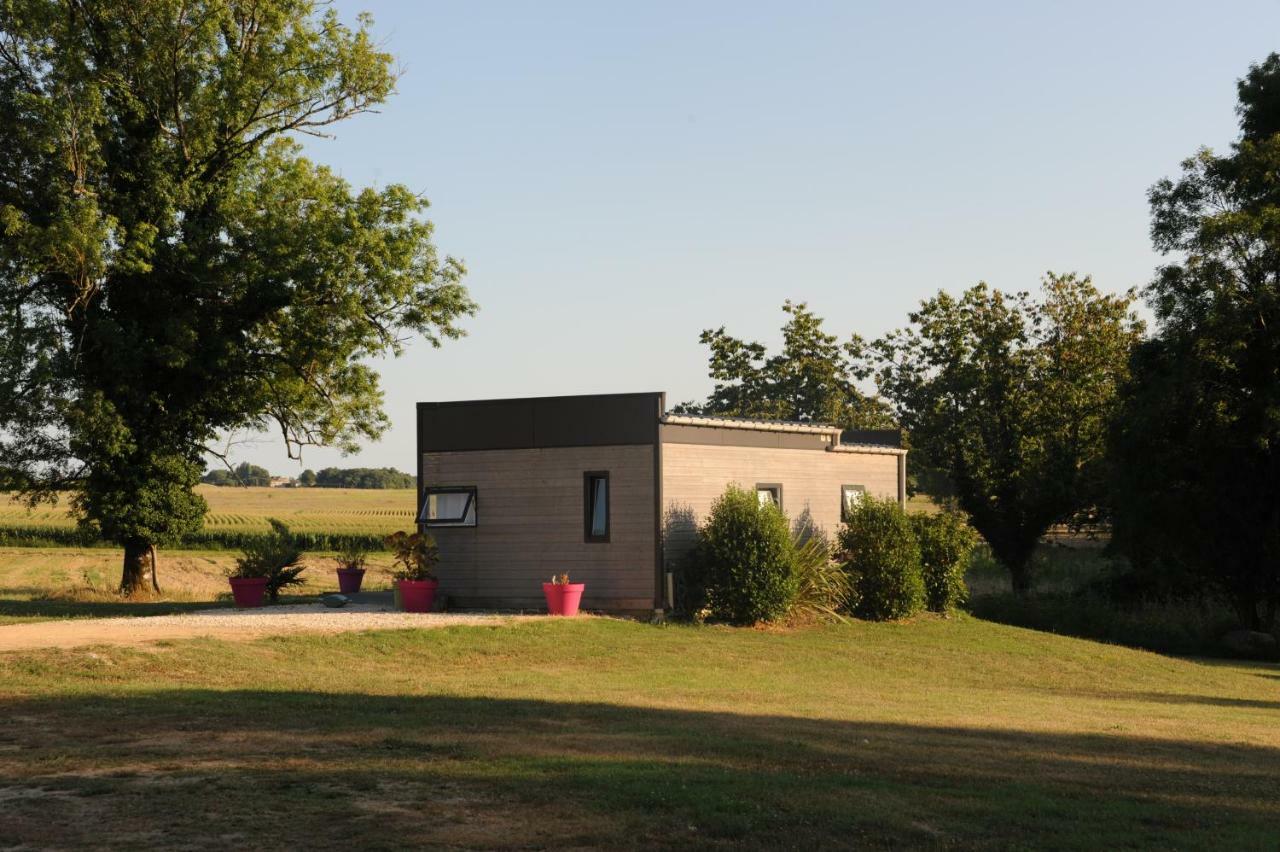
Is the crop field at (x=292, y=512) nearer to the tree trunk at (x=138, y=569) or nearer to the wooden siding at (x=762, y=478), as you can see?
the tree trunk at (x=138, y=569)

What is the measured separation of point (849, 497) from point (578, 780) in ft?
68.6

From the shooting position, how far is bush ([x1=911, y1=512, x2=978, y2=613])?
2970 centimetres

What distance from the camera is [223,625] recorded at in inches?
870

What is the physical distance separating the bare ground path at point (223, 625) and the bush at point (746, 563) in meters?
3.68

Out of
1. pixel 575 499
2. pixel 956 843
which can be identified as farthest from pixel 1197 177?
pixel 956 843

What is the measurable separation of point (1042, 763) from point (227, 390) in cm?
2393

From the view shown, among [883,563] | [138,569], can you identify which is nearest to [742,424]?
[883,563]

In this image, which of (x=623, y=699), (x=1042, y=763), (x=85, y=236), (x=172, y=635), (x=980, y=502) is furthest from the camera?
(x=980, y=502)

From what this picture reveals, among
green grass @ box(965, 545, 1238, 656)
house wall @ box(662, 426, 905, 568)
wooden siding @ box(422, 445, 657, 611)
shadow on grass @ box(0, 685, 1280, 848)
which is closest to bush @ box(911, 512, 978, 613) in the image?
house wall @ box(662, 426, 905, 568)

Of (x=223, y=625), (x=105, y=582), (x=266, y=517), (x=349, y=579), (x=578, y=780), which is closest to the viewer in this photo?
(x=578, y=780)

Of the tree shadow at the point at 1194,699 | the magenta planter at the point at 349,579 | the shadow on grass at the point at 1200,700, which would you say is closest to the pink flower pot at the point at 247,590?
the magenta planter at the point at 349,579

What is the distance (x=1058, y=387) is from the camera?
146 ft

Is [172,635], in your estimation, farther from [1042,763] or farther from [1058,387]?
[1058,387]

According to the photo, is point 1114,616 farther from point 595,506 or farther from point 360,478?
point 360,478
